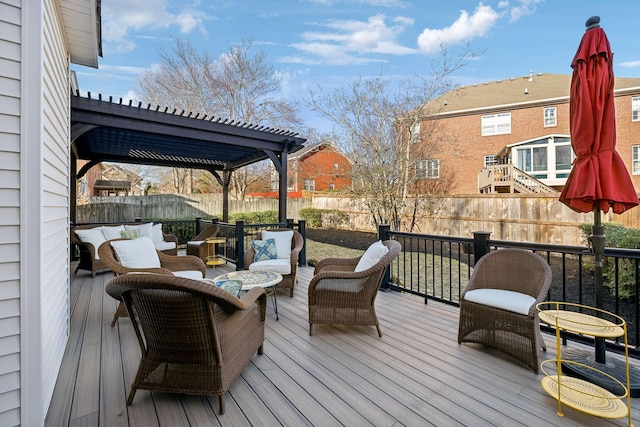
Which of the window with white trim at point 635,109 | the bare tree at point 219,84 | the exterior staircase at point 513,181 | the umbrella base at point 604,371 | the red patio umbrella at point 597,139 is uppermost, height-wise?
the bare tree at point 219,84

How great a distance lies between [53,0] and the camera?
2.44 meters

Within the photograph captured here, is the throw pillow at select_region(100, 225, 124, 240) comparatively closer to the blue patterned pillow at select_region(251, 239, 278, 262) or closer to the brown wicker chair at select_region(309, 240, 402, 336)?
the blue patterned pillow at select_region(251, 239, 278, 262)

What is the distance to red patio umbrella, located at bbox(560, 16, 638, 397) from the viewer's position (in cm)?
219

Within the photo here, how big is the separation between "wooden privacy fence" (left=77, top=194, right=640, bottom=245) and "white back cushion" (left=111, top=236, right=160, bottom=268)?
25.5 ft

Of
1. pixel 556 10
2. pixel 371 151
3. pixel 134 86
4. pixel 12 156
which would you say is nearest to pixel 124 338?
pixel 12 156

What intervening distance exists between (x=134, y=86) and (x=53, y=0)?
48.1 ft

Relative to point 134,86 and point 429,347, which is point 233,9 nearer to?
point 134,86

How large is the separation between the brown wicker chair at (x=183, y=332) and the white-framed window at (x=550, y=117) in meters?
18.7

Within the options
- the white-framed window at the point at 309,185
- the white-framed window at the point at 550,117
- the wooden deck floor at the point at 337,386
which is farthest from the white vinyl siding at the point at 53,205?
the white-framed window at the point at 309,185

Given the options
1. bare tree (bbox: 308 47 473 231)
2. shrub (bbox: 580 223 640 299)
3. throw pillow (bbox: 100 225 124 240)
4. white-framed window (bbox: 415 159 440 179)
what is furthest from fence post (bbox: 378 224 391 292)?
white-framed window (bbox: 415 159 440 179)

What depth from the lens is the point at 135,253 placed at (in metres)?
3.68

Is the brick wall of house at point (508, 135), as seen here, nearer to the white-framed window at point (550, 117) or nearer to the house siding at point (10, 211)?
the white-framed window at point (550, 117)

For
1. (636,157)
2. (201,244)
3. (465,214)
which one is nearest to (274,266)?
(201,244)

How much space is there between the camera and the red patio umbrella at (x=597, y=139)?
7.19 feet
